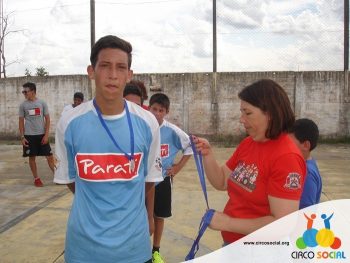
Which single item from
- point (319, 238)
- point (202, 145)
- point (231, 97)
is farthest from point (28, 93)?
point (231, 97)

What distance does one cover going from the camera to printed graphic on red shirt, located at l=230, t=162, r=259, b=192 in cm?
179

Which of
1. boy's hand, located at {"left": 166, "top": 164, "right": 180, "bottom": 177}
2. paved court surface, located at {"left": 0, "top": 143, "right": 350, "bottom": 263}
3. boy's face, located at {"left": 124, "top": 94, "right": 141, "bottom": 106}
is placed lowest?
paved court surface, located at {"left": 0, "top": 143, "right": 350, "bottom": 263}

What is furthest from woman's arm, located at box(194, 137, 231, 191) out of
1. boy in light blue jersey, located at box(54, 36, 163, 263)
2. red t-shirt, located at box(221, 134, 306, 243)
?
boy in light blue jersey, located at box(54, 36, 163, 263)

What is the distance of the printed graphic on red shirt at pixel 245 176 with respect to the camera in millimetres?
1791

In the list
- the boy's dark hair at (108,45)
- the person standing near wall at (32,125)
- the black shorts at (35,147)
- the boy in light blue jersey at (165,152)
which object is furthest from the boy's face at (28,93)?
the boy's dark hair at (108,45)

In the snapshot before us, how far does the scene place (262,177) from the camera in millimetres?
1751

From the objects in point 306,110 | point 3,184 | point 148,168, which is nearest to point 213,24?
point 306,110

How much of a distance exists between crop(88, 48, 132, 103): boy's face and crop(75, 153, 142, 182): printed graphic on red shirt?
253 millimetres

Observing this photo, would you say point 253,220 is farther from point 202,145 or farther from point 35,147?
point 35,147

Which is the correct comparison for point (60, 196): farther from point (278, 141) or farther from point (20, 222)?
point (278, 141)

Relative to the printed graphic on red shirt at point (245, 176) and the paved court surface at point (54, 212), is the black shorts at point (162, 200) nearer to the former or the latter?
the paved court surface at point (54, 212)

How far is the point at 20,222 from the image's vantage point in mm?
4578

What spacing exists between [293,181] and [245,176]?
0.83 ft

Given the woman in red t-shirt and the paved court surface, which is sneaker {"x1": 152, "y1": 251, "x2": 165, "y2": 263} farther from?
the woman in red t-shirt
